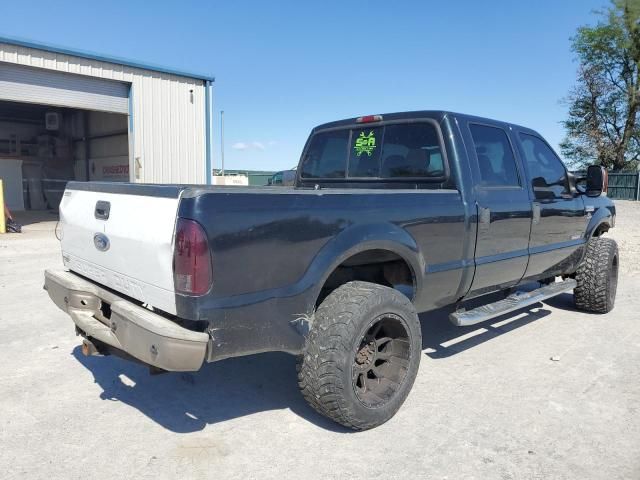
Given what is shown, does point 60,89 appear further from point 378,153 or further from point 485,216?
point 485,216

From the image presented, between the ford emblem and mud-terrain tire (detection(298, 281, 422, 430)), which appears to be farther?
the ford emblem

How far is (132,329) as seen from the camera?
8.50ft

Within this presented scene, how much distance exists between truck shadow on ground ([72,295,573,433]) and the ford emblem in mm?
1102

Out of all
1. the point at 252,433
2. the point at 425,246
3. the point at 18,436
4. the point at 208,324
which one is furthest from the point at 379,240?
the point at 18,436

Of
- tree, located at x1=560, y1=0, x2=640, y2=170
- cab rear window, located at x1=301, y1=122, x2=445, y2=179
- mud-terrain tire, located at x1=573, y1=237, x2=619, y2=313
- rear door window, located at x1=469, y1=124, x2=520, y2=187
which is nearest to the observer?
cab rear window, located at x1=301, y1=122, x2=445, y2=179

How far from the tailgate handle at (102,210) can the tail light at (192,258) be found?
0.86m

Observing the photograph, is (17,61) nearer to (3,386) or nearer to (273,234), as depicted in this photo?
(3,386)

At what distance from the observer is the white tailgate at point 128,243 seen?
2.53m

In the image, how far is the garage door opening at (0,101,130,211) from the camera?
2342cm

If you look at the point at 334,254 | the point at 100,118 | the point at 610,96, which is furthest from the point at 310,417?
the point at 610,96

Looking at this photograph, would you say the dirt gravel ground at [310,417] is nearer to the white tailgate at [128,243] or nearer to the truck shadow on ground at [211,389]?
the truck shadow on ground at [211,389]

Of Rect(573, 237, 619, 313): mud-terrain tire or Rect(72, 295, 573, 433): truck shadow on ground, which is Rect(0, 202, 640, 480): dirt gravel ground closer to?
Rect(72, 295, 573, 433): truck shadow on ground

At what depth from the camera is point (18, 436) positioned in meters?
2.96

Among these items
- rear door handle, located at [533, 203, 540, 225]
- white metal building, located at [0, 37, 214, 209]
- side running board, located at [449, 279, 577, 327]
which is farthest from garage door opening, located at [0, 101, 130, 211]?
rear door handle, located at [533, 203, 540, 225]
